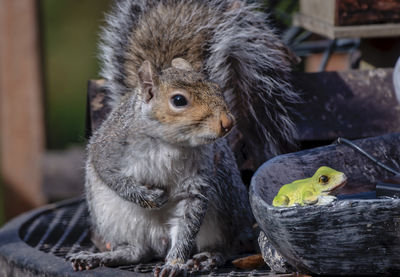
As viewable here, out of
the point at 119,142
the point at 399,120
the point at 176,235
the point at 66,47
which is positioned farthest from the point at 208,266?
the point at 66,47

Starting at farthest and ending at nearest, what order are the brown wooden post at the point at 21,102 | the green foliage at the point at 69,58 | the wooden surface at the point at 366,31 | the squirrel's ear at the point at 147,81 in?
the green foliage at the point at 69,58
the brown wooden post at the point at 21,102
the wooden surface at the point at 366,31
the squirrel's ear at the point at 147,81

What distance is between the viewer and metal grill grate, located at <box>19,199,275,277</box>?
1769mm

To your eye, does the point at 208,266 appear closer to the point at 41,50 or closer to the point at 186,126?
the point at 186,126

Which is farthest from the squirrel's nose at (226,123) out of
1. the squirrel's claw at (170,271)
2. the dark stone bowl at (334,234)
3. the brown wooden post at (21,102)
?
the brown wooden post at (21,102)

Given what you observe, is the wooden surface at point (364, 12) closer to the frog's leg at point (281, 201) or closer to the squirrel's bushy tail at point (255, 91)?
the squirrel's bushy tail at point (255, 91)

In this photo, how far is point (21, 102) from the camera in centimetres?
351

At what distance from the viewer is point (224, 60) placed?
2.00 meters

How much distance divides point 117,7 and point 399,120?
906 millimetres

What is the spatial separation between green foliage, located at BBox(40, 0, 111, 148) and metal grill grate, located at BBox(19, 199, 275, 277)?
79.9 inches

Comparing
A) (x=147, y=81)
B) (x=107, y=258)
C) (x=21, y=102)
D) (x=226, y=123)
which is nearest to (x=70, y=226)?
(x=107, y=258)

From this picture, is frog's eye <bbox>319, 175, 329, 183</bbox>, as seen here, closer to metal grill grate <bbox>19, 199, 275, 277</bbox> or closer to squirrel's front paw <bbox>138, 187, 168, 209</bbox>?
metal grill grate <bbox>19, 199, 275, 277</bbox>

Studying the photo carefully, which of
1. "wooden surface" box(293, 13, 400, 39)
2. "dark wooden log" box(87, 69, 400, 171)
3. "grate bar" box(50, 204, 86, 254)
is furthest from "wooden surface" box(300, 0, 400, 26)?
"grate bar" box(50, 204, 86, 254)

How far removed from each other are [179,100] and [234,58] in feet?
1.60

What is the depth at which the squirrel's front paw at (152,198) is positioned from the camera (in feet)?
5.54
